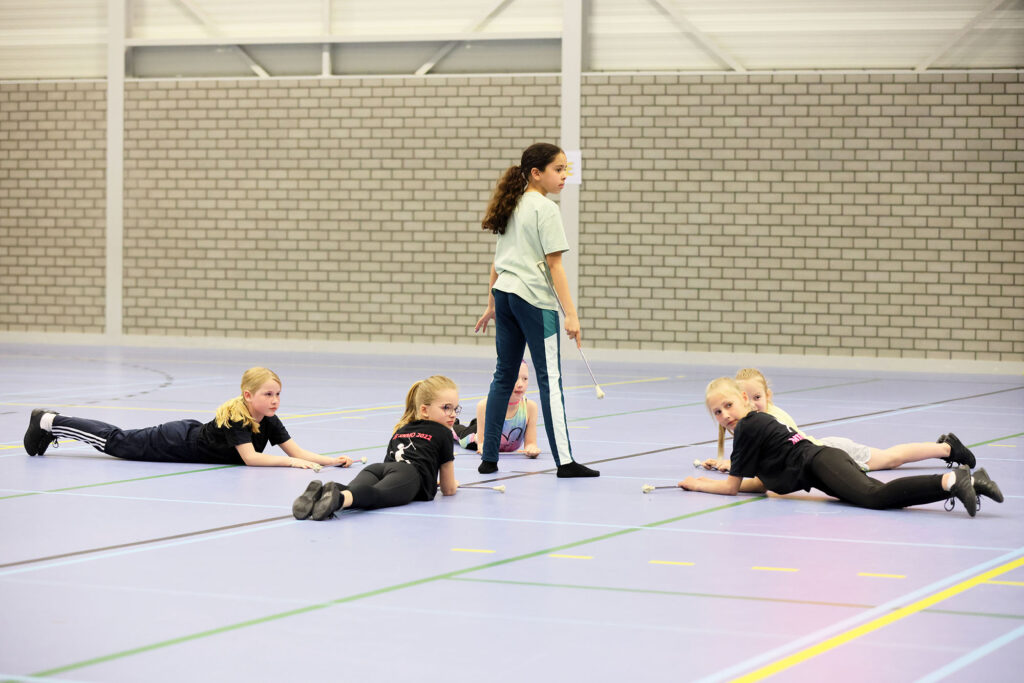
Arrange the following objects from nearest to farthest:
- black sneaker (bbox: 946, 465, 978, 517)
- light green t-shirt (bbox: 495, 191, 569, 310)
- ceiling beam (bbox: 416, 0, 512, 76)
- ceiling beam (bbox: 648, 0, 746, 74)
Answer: black sneaker (bbox: 946, 465, 978, 517)
light green t-shirt (bbox: 495, 191, 569, 310)
ceiling beam (bbox: 648, 0, 746, 74)
ceiling beam (bbox: 416, 0, 512, 76)

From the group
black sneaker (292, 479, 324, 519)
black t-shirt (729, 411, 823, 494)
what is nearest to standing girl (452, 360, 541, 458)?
black t-shirt (729, 411, 823, 494)

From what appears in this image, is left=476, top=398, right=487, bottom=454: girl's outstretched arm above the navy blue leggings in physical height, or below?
below

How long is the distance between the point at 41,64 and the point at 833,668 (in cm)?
1943

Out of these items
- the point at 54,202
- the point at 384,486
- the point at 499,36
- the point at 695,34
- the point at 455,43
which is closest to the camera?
the point at 384,486

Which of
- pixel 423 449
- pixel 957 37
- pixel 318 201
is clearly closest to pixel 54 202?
pixel 318 201

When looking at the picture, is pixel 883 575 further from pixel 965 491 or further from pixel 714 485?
pixel 714 485

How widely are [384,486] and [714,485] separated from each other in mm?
1634

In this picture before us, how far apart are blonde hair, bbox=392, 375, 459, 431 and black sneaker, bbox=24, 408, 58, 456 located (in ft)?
8.21

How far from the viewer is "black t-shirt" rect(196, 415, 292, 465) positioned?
278 inches

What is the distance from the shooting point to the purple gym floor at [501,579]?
331 cm

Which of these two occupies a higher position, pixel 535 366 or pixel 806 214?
pixel 806 214

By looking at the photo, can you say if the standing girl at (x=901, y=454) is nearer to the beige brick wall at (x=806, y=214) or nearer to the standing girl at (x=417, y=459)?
the standing girl at (x=417, y=459)

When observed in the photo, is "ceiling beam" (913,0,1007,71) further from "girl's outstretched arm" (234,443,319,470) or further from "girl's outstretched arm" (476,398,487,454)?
"girl's outstretched arm" (234,443,319,470)

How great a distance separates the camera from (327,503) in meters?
5.33
